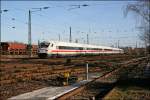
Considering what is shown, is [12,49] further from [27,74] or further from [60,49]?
[27,74]

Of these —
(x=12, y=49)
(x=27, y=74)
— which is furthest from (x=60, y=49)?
(x=27, y=74)

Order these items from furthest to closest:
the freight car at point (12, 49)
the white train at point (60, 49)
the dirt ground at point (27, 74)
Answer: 1. the freight car at point (12, 49)
2. the white train at point (60, 49)
3. the dirt ground at point (27, 74)

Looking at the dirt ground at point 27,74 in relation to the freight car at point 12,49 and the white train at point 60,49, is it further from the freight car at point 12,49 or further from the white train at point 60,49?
the freight car at point 12,49

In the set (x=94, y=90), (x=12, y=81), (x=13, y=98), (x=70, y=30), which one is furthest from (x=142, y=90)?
(x=70, y=30)

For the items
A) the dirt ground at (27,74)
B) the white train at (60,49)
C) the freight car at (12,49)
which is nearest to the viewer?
the dirt ground at (27,74)

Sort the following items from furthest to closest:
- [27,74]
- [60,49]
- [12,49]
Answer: [12,49], [60,49], [27,74]

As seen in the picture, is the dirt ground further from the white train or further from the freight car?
the freight car

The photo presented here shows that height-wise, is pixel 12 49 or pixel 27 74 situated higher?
pixel 12 49

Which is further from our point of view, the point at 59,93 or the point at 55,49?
the point at 55,49

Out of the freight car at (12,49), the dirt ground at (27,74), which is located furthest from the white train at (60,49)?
the dirt ground at (27,74)

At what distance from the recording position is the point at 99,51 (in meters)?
91.3

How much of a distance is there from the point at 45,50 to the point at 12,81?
1367 inches

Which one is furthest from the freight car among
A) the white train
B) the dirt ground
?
the dirt ground

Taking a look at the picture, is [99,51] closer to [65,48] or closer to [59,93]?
[65,48]
